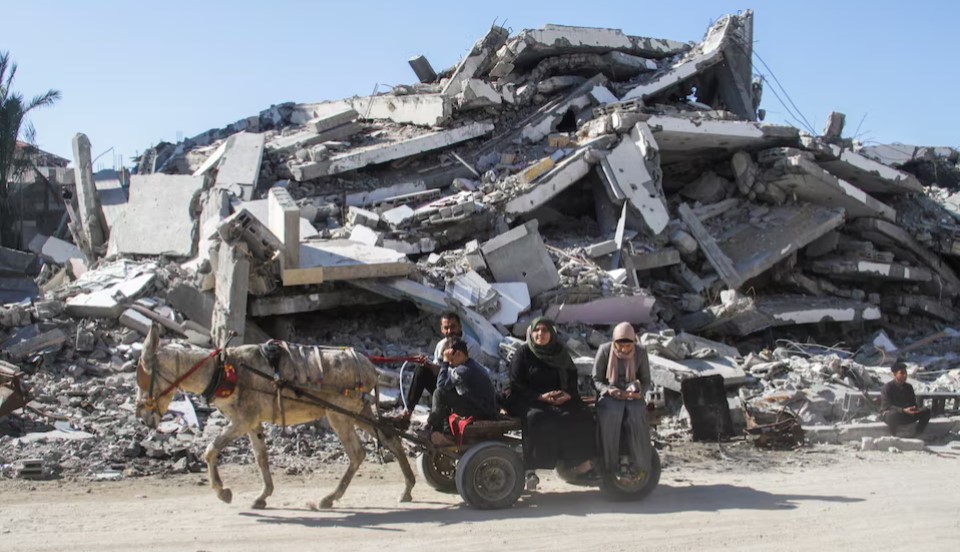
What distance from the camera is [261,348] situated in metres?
7.39

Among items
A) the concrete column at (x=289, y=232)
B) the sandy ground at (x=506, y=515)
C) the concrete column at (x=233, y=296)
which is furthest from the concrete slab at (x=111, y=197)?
the sandy ground at (x=506, y=515)

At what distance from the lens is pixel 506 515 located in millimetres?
6961

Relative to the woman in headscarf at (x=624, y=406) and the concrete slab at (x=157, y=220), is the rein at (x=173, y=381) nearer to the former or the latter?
the woman in headscarf at (x=624, y=406)

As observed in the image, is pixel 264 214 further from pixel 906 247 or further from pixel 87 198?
pixel 906 247

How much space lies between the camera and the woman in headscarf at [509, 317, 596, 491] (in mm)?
7270

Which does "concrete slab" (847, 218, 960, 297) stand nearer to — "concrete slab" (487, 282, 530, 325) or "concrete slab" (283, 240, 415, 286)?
"concrete slab" (487, 282, 530, 325)

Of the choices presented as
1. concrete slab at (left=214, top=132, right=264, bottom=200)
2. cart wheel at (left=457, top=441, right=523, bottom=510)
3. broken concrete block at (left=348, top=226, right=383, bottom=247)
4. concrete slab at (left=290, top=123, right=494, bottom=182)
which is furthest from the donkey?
concrete slab at (left=290, top=123, right=494, bottom=182)

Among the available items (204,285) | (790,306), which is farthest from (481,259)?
(790,306)

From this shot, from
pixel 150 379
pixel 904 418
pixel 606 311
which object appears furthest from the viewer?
pixel 606 311

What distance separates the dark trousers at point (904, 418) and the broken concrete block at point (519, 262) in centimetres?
474

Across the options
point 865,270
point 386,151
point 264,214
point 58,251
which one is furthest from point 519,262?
point 58,251

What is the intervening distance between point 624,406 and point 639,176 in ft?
31.4

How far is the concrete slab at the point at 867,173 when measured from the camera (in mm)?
18312

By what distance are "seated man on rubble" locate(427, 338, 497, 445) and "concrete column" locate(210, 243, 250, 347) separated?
14.4 ft
